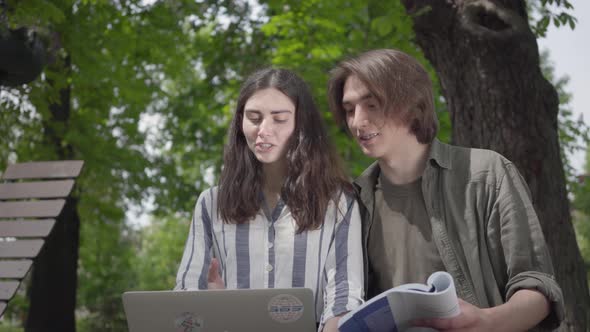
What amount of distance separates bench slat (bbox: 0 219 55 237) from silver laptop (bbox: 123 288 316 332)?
3503 millimetres

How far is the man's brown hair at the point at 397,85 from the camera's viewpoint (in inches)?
112

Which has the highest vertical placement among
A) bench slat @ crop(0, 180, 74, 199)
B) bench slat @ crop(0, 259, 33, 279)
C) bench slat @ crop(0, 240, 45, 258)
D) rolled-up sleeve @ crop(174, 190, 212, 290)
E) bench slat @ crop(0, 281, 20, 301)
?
bench slat @ crop(0, 180, 74, 199)

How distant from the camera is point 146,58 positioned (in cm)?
1127

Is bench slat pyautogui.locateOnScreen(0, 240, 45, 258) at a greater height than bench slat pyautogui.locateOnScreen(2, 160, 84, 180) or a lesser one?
lesser

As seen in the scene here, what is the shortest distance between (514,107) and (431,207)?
195cm

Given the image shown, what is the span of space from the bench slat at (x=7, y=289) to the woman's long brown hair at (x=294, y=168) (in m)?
2.98

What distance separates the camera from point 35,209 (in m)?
5.98

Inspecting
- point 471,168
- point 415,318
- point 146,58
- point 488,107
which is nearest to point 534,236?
point 471,168

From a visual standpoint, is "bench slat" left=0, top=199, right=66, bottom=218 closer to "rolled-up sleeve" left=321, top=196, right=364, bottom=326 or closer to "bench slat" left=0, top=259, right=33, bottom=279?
"bench slat" left=0, top=259, right=33, bottom=279

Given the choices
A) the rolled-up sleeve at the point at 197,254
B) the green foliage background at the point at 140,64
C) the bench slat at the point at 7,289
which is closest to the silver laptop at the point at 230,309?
the rolled-up sleeve at the point at 197,254

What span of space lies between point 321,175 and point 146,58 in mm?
8726

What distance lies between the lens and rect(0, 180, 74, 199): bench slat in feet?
19.6

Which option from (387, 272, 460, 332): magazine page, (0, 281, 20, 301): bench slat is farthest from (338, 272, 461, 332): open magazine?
(0, 281, 20, 301): bench slat

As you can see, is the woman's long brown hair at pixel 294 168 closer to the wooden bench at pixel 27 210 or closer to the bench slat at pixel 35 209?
the wooden bench at pixel 27 210
